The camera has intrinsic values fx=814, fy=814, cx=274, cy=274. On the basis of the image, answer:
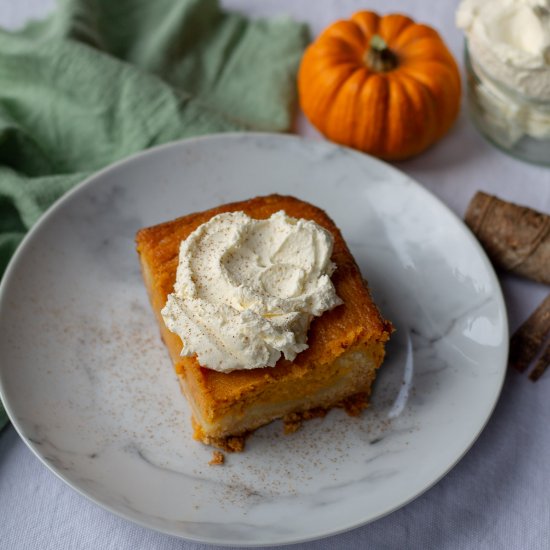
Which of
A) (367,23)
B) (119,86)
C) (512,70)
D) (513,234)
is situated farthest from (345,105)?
(119,86)

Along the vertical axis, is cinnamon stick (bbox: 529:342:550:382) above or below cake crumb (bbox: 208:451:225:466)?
above

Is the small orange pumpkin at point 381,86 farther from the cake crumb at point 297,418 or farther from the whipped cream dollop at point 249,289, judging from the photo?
the cake crumb at point 297,418

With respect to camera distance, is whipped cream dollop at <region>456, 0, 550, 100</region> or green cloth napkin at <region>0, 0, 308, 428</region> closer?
whipped cream dollop at <region>456, 0, 550, 100</region>

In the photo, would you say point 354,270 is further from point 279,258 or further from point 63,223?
point 63,223

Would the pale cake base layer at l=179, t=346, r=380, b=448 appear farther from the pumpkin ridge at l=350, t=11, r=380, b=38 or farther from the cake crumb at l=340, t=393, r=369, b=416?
the pumpkin ridge at l=350, t=11, r=380, b=38

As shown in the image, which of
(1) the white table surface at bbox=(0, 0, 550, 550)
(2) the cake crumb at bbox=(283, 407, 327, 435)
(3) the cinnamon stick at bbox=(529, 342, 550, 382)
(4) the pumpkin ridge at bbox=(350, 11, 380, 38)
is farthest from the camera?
(4) the pumpkin ridge at bbox=(350, 11, 380, 38)

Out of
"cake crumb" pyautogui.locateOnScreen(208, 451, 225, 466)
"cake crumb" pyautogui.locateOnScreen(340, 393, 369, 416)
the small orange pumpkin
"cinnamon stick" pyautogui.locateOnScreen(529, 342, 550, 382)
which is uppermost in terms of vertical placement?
the small orange pumpkin

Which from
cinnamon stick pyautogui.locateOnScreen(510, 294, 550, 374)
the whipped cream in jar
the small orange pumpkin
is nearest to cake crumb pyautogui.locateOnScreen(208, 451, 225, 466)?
cinnamon stick pyautogui.locateOnScreen(510, 294, 550, 374)
